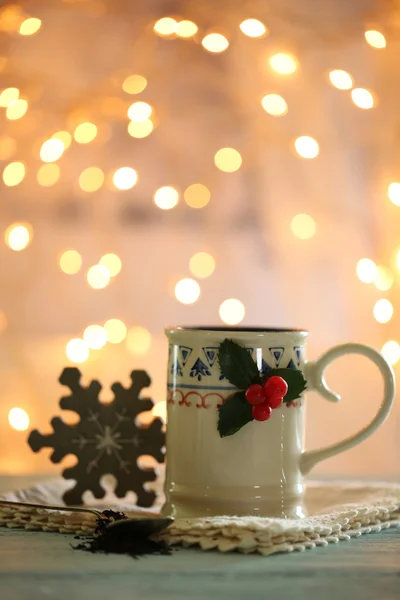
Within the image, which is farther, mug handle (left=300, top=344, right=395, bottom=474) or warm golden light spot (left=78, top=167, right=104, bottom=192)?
warm golden light spot (left=78, top=167, right=104, bottom=192)

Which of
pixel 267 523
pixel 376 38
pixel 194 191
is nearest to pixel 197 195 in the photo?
pixel 194 191

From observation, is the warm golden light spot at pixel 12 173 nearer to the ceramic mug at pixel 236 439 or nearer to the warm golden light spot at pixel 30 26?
the warm golden light spot at pixel 30 26

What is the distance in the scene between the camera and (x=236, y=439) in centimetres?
62

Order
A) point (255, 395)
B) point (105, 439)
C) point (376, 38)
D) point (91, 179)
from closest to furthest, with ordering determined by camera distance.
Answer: point (255, 395) < point (105, 439) < point (376, 38) < point (91, 179)

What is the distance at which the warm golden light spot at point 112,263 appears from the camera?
119 cm

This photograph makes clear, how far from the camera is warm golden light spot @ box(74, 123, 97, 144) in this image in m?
1.18

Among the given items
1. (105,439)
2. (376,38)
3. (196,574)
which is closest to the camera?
(196,574)

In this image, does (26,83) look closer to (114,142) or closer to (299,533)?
(114,142)

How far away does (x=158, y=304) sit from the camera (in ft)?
3.95

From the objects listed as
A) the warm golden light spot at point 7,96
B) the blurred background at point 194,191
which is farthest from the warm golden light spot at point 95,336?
the warm golden light spot at point 7,96

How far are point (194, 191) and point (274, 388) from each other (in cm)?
63

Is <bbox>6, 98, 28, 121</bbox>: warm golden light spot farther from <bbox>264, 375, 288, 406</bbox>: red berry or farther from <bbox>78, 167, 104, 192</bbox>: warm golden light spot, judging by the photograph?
<bbox>264, 375, 288, 406</bbox>: red berry

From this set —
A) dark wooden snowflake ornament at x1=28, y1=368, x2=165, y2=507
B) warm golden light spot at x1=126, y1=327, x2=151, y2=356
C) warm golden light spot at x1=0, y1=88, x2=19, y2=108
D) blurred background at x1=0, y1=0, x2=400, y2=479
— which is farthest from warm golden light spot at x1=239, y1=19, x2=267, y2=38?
dark wooden snowflake ornament at x1=28, y1=368, x2=165, y2=507

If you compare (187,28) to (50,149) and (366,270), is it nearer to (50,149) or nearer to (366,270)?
(50,149)
